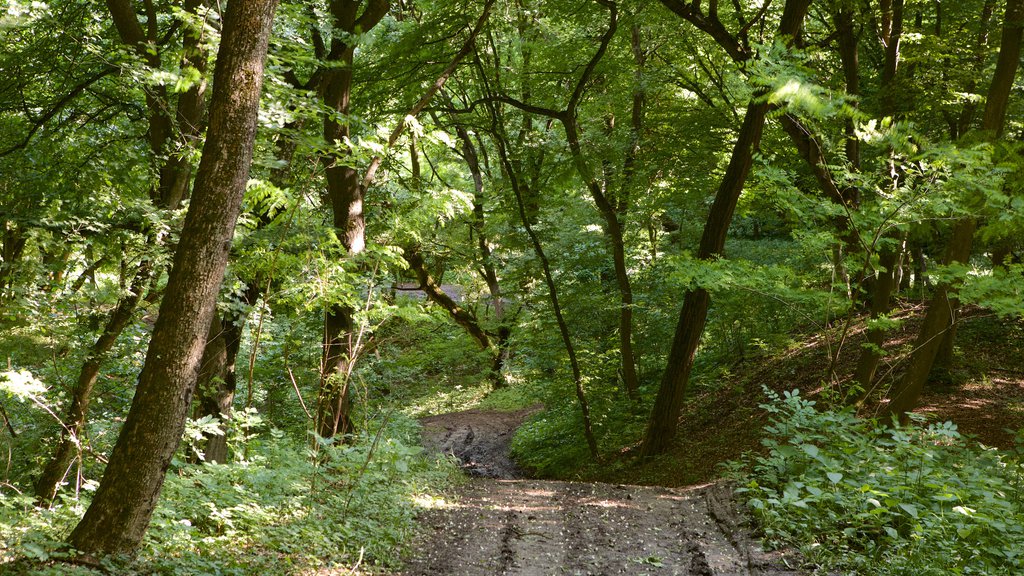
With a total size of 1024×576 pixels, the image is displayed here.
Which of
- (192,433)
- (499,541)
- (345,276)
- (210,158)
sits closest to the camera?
(210,158)

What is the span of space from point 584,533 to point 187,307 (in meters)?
3.77

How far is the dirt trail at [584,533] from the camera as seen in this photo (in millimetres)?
4758

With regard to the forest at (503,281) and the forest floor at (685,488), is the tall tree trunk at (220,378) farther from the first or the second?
the forest floor at (685,488)

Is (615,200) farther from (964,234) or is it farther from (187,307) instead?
(187,307)

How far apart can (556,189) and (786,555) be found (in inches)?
347

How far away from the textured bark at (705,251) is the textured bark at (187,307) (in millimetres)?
5170

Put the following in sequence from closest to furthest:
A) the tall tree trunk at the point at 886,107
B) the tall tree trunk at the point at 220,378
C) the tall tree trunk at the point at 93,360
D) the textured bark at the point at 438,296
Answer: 1. the tall tree trunk at the point at 93,360
2. the tall tree trunk at the point at 220,378
3. the tall tree trunk at the point at 886,107
4. the textured bark at the point at 438,296

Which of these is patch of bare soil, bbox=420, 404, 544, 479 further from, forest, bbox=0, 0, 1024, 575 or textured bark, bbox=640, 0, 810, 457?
textured bark, bbox=640, 0, 810, 457

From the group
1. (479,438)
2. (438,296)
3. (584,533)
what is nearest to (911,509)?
(584,533)

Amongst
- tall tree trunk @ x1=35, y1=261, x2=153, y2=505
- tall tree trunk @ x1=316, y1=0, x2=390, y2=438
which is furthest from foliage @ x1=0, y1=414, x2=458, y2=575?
tall tree trunk @ x1=35, y1=261, x2=153, y2=505

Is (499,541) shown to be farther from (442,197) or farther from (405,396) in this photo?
(405,396)

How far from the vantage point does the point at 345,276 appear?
6.45 metres

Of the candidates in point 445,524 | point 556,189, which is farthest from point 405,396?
point 445,524

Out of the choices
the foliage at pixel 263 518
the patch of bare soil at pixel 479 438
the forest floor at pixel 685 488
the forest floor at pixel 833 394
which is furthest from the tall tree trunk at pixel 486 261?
the foliage at pixel 263 518
